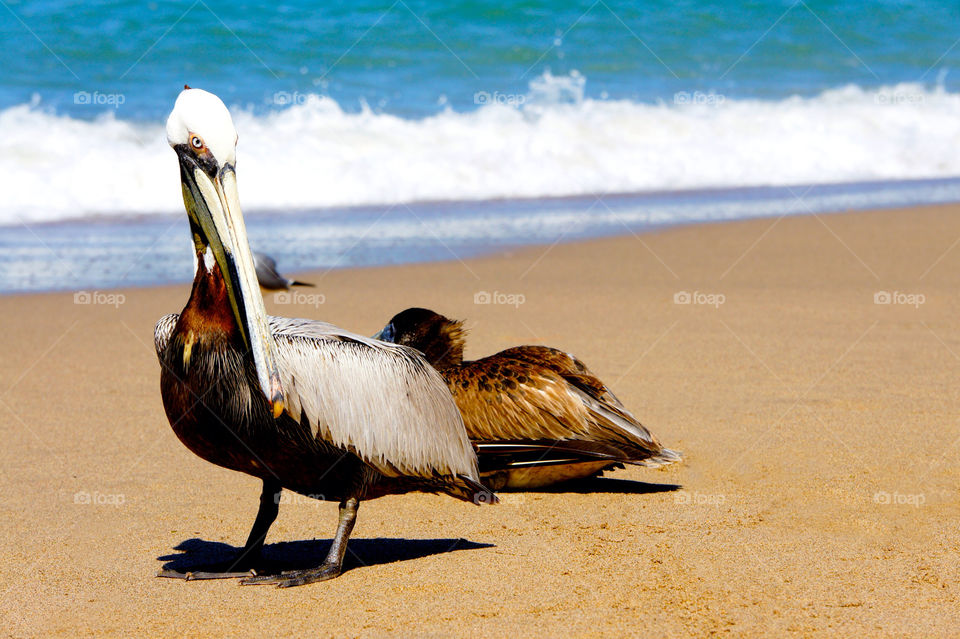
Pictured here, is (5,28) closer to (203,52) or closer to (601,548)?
(203,52)

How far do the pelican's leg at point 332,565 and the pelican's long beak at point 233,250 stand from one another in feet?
2.17

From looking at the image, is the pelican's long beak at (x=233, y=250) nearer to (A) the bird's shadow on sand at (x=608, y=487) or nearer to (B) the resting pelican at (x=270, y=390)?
(B) the resting pelican at (x=270, y=390)

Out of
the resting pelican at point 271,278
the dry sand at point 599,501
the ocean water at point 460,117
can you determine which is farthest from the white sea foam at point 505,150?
the dry sand at point 599,501

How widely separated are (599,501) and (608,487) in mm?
230

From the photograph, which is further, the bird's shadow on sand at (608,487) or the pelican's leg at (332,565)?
the bird's shadow on sand at (608,487)

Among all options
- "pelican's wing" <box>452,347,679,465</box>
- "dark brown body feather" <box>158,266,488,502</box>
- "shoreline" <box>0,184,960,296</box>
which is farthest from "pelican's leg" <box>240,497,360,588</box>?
"shoreline" <box>0,184,960,296</box>

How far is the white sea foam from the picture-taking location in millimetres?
13547

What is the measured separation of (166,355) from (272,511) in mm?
757

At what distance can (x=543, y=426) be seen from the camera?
475cm

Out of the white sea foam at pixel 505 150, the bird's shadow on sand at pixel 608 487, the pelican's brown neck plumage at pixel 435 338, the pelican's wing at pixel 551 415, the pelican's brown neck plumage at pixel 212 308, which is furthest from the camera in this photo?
the white sea foam at pixel 505 150

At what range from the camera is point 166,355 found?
3.46m

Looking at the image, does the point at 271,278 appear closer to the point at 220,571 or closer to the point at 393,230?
the point at 393,230

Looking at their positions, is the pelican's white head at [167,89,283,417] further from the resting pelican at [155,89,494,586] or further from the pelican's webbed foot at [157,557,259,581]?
the pelican's webbed foot at [157,557,259,581]

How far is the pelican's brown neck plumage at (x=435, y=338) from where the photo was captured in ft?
16.9
